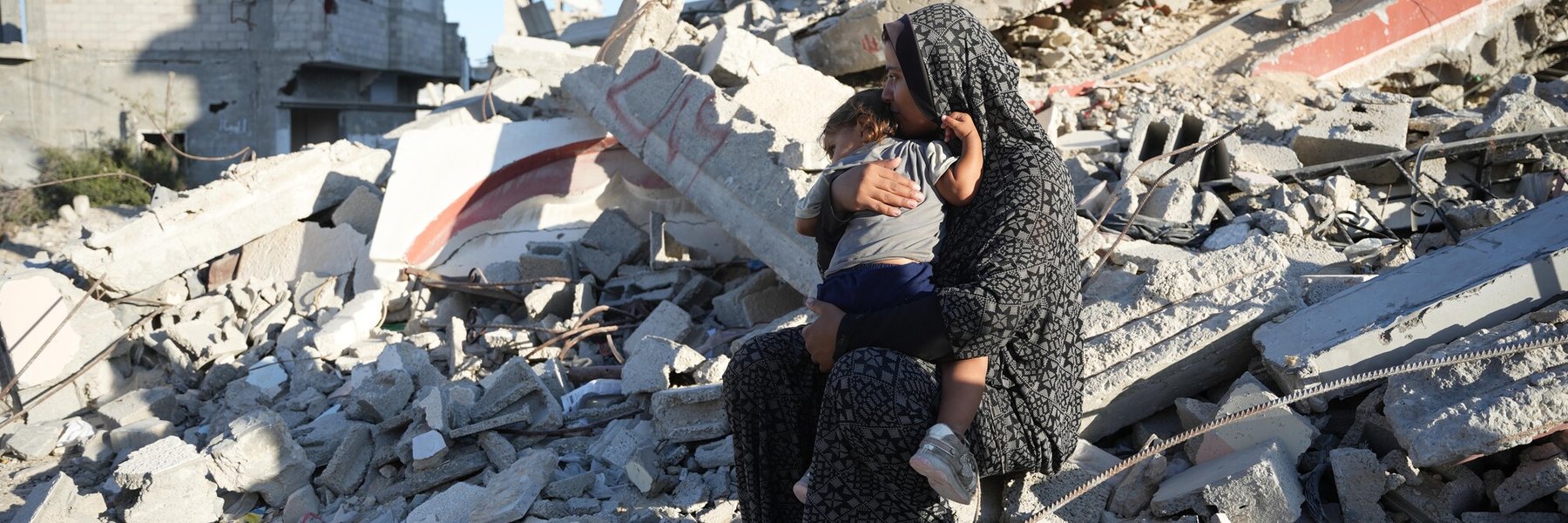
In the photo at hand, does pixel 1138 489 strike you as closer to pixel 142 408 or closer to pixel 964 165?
pixel 964 165

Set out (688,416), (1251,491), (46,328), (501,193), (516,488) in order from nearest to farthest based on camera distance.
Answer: (1251,491), (516,488), (688,416), (46,328), (501,193)

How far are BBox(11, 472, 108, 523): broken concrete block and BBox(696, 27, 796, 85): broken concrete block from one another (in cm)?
365

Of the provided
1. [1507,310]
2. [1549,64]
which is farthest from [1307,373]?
[1549,64]

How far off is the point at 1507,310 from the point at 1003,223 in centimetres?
143

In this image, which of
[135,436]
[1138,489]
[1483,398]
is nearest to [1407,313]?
[1483,398]

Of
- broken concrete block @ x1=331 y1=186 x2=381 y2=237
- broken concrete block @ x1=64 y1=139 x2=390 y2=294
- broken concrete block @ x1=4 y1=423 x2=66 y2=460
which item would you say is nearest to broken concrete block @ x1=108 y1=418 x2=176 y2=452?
broken concrete block @ x1=4 y1=423 x2=66 y2=460

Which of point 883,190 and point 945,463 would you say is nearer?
point 945,463

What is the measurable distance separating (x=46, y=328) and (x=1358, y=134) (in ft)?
22.4

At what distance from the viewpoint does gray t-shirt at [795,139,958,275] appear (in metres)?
2.56

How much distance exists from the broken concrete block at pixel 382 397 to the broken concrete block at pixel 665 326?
96cm

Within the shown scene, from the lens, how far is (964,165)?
2.51 metres

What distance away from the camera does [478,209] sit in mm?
6617

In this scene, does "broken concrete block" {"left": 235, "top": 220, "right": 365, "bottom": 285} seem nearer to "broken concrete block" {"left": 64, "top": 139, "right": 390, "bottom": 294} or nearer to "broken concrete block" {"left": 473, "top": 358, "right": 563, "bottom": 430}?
"broken concrete block" {"left": 64, "top": 139, "right": 390, "bottom": 294}

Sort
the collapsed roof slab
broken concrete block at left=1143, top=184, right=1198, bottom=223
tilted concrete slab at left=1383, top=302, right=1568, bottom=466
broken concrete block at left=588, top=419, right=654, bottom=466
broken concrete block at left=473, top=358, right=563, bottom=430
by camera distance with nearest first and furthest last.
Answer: tilted concrete slab at left=1383, top=302, right=1568, bottom=466, broken concrete block at left=588, top=419, right=654, bottom=466, broken concrete block at left=473, top=358, right=563, bottom=430, broken concrete block at left=1143, top=184, right=1198, bottom=223, the collapsed roof slab
